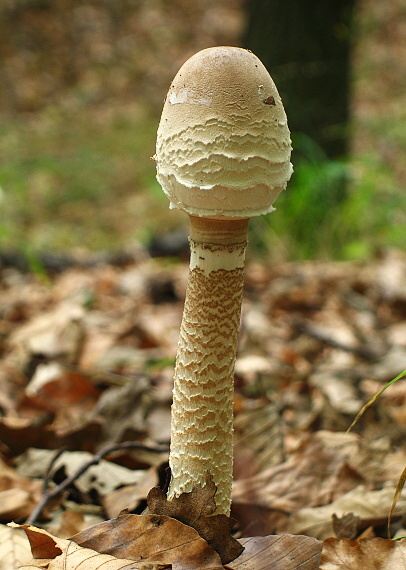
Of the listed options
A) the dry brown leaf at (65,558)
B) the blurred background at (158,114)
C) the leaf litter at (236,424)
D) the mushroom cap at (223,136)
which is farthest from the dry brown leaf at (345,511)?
the blurred background at (158,114)

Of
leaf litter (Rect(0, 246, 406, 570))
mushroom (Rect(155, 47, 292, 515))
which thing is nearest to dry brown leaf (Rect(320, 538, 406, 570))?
leaf litter (Rect(0, 246, 406, 570))

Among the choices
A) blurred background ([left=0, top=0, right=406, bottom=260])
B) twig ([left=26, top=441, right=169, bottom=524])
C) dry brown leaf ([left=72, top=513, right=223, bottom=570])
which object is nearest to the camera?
dry brown leaf ([left=72, top=513, right=223, bottom=570])

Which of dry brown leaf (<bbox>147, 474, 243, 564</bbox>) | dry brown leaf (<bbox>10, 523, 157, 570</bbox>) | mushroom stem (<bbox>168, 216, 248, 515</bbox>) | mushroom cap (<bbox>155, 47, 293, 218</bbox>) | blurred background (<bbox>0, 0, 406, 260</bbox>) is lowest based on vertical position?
dry brown leaf (<bbox>10, 523, 157, 570</bbox>)

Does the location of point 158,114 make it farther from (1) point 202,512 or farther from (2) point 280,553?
(2) point 280,553

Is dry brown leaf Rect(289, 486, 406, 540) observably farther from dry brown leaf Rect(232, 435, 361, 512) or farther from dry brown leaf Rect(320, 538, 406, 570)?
dry brown leaf Rect(320, 538, 406, 570)

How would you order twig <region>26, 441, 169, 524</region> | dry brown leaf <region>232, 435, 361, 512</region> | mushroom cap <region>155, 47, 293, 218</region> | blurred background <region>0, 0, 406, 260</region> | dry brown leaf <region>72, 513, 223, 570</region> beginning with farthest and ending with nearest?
blurred background <region>0, 0, 406, 260</region> < dry brown leaf <region>232, 435, 361, 512</region> < twig <region>26, 441, 169, 524</region> < dry brown leaf <region>72, 513, 223, 570</region> < mushroom cap <region>155, 47, 293, 218</region>

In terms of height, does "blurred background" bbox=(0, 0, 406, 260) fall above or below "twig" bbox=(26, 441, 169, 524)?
above

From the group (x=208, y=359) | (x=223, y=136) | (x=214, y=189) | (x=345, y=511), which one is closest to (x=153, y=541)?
(x=208, y=359)

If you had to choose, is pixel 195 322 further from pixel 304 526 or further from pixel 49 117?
pixel 49 117

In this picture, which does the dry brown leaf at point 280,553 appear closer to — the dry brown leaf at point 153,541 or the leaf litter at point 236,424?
the leaf litter at point 236,424
